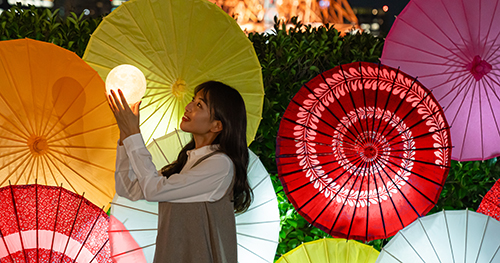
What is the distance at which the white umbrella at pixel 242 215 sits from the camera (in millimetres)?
2207

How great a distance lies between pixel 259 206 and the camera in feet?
7.93

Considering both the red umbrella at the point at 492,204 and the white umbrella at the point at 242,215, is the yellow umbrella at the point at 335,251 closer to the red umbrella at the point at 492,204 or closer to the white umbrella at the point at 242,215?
the white umbrella at the point at 242,215

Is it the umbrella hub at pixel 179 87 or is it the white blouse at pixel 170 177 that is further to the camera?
the umbrella hub at pixel 179 87

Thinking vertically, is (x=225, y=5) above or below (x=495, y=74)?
above

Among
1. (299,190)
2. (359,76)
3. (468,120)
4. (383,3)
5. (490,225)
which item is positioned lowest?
(490,225)

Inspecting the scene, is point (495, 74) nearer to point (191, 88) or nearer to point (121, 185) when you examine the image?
point (191, 88)

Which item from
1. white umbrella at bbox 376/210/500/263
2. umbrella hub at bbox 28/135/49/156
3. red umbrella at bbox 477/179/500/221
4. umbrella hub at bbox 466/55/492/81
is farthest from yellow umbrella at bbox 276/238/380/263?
umbrella hub at bbox 28/135/49/156

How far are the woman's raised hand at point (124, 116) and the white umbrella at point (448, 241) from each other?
4.89 feet

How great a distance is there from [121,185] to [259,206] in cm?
84

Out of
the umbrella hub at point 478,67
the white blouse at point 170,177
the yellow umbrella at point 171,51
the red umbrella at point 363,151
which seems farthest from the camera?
the umbrella hub at point 478,67

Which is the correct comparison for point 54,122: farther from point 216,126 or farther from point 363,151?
point 363,151

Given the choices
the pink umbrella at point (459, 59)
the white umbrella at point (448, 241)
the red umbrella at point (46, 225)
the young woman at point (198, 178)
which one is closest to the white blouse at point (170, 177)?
the young woman at point (198, 178)

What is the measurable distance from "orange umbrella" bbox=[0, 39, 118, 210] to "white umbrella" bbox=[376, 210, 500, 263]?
152 cm

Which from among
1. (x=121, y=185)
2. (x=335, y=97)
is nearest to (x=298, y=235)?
(x=335, y=97)
